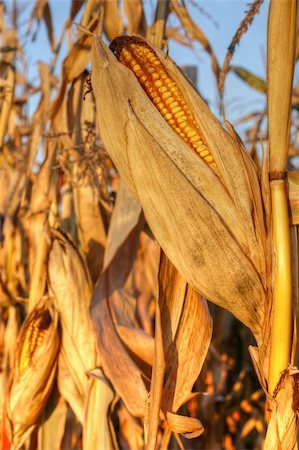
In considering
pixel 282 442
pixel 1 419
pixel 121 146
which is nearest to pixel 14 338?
pixel 1 419

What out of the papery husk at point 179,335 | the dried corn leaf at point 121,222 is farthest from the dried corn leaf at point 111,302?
the papery husk at point 179,335

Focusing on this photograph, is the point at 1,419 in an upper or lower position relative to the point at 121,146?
lower

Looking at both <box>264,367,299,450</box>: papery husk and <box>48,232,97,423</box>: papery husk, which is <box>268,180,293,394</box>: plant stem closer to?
<box>264,367,299,450</box>: papery husk

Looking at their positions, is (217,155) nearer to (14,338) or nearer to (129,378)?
(129,378)

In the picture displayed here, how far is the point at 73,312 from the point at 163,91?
0.78m

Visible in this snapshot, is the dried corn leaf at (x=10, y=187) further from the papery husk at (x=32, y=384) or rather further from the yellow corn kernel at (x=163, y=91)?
the yellow corn kernel at (x=163, y=91)

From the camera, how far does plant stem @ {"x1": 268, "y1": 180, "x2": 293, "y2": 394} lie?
35.6 inches

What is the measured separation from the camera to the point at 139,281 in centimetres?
261

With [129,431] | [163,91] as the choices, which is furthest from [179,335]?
[129,431]

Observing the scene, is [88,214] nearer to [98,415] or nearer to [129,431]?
[98,415]

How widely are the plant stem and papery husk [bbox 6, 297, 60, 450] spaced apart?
82cm

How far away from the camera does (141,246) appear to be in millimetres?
2680

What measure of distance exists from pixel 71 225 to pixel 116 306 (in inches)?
15.3

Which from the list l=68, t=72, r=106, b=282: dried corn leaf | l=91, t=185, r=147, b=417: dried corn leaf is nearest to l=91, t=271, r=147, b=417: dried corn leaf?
l=91, t=185, r=147, b=417: dried corn leaf
